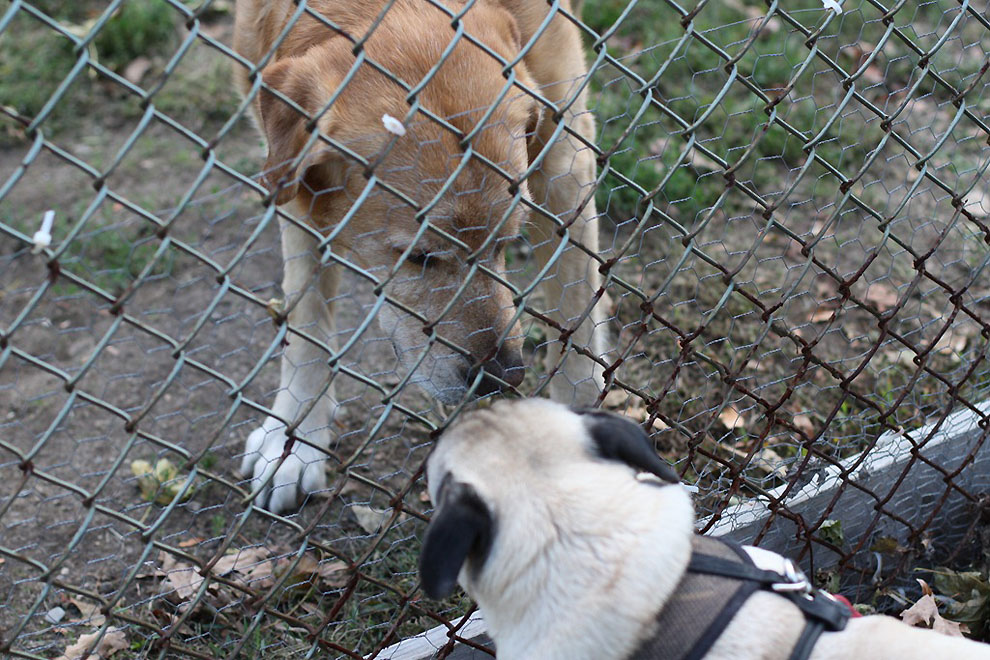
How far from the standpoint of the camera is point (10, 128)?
207 inches

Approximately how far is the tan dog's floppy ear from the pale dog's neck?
4.06ft

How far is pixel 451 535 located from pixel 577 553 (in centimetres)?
27

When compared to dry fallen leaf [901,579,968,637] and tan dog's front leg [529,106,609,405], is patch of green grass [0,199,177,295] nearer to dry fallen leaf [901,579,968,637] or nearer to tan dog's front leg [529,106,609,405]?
tan dog's front leg [529,106,609,405]

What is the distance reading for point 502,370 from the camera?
2.61m

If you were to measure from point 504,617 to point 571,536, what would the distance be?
241mm

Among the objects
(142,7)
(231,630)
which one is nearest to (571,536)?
(231,630)

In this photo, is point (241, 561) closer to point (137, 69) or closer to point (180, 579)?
point (180, 579)

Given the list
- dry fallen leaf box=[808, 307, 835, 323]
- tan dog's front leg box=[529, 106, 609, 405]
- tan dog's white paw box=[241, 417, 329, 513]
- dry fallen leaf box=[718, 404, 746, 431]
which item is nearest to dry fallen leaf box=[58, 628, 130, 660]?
tan dog's white paw box=[241, 417, 329, 513]

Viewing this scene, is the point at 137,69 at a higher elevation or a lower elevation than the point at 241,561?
higher

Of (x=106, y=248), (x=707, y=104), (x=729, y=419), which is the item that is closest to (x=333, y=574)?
(x=729, y=419)

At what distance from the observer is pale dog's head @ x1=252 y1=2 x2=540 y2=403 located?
2.47 metres

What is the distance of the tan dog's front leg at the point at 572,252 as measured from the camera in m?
2.91

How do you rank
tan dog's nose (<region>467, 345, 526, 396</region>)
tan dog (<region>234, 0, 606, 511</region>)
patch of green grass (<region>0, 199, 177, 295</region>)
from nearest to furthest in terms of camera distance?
tan dog (<region>234, 0, 606, 511</region>), tan dog's nose (<region>467, 345, 526, 396</region>), patch of green grass (<region>0, 199, 177, 295</region>)

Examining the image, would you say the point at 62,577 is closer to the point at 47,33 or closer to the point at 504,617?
the point at 504,617
